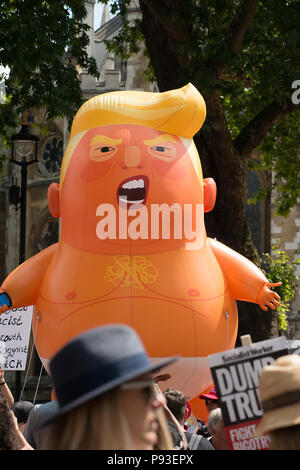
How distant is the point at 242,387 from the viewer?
362 centimetres

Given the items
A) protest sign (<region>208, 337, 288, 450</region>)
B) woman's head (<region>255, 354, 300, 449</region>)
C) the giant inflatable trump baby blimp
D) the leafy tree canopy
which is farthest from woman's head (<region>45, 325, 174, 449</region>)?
the leafy tree canopy

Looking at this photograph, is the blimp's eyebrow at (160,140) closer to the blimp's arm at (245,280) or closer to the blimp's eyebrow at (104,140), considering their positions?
the blimp's eyebrow at (104,140)

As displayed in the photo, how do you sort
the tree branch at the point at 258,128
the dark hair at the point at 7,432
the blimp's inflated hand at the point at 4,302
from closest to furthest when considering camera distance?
the dark hair at the point at 7,432 → the blimp's inflated hand at the point at 4,302 → the tree branch at the point at 258,128

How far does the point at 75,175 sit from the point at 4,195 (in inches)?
1001

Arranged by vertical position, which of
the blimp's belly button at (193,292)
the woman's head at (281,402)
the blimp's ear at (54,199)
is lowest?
the blimp's belly button at (193,292)

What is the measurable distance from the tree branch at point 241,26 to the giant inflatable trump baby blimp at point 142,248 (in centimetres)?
421

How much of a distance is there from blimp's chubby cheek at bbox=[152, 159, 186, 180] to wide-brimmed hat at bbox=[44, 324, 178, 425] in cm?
480

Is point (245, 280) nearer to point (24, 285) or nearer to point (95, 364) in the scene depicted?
point (24, 285)

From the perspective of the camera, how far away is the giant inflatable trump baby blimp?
6.77 meters

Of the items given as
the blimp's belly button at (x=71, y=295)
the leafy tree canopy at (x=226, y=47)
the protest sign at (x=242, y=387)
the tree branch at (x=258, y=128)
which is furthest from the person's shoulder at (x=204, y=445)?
the tree branch at (x=258, y=128)

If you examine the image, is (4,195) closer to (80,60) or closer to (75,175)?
(80,60)

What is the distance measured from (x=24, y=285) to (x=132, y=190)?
55.8 inches

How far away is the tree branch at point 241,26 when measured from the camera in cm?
1110

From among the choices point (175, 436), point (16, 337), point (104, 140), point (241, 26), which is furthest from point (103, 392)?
point (241, 26)
